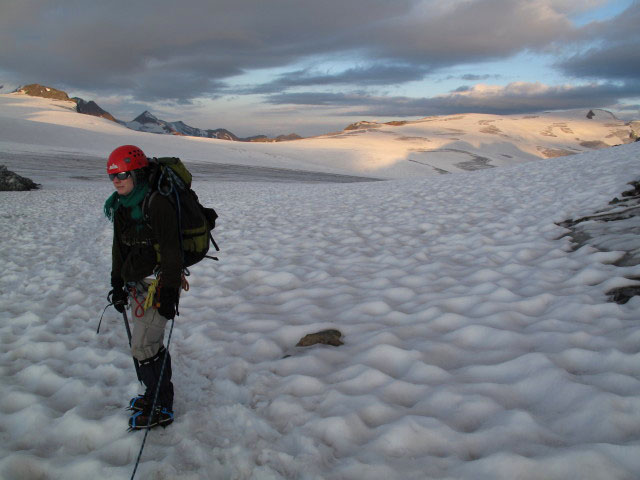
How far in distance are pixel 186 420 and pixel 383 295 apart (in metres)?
2.80

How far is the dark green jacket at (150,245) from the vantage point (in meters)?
2.84

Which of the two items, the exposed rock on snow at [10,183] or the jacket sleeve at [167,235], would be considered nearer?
the jacket sleeve at [167,235]

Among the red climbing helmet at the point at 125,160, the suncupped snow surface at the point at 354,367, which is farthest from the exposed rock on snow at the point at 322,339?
the red climbing helmet at the point at 125,160

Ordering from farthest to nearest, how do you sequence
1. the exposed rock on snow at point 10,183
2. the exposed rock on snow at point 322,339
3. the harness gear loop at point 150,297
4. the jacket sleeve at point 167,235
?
the exposed rock on snow at point 10,183
the exposed rock on snow at point 322,339
the harness gear loop at point 150,297
the jacket sleeve at point 167,235

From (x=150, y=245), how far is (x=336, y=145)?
6395 centimetres

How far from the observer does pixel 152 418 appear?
9.75ft

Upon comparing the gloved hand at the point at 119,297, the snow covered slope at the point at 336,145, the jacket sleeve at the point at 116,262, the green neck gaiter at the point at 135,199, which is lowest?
the gloved hand at the point at 119,297

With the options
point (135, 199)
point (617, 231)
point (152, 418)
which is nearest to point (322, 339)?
point (152, 418)

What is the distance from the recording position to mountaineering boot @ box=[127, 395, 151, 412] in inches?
121

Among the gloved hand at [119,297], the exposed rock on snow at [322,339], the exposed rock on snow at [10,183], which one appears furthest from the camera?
the exposed rock on snow at [10,183]

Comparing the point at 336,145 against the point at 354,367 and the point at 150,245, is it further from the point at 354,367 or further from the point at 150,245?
the point at 150,245

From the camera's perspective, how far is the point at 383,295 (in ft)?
16.8

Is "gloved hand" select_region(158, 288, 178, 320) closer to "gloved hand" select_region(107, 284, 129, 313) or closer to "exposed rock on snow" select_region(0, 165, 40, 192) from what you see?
"gloved hand" select_region(107, 284, 129, 313)

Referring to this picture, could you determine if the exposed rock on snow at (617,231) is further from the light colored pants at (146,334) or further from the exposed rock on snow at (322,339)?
the light colored pants at (146,334)
